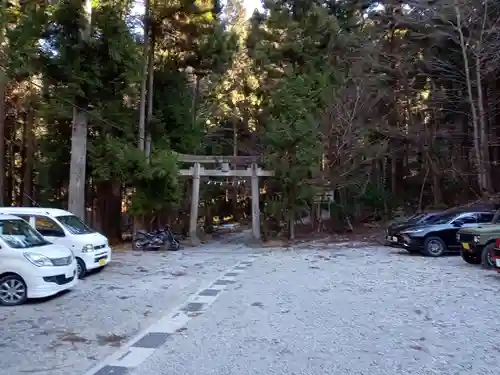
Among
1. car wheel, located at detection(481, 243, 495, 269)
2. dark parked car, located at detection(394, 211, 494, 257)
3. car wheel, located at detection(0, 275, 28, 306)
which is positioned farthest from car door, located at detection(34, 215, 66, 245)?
dark parked car, located at detection(394, 211, 494, 257)

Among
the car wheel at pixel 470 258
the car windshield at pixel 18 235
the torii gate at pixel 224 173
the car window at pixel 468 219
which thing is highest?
the torii gate at pixel 224 173

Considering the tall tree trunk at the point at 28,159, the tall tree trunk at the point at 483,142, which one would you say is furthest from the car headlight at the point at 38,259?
the tall tree trunk at the point at 28,159

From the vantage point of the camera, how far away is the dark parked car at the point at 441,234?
15.6 meters

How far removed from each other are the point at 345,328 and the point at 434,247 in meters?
10.2

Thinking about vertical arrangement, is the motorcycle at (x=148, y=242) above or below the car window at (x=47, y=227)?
below

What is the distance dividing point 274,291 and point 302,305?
156 cm

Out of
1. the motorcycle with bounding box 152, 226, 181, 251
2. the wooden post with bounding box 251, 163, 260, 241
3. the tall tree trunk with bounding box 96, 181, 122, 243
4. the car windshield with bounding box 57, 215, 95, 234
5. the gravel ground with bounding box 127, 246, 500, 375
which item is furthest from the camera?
the tall tree trunk with bounding box 96, 181, 122, 243

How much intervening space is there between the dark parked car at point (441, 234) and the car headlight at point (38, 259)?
36.9 ft

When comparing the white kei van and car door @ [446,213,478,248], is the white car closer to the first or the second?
the white kei van

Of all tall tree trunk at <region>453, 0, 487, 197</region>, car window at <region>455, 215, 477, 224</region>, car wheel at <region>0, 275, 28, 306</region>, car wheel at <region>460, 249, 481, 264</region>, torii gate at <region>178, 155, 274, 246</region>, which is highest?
tall tree trunk at <region>453, 0, 487, 197</region>

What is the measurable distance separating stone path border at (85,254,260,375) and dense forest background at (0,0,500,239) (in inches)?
447

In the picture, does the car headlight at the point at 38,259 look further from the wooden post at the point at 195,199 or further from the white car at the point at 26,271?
the wooden post at the point at 195,199

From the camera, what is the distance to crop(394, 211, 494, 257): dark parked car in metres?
15.6

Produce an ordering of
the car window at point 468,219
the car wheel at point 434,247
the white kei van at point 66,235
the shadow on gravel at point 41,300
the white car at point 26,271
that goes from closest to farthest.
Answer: the white car at point 26,271 < the shadow on gravel at point 41,300 < the white kei van at point 66,235 < the car wheel at point 434,247 < the car window at point 468,219
